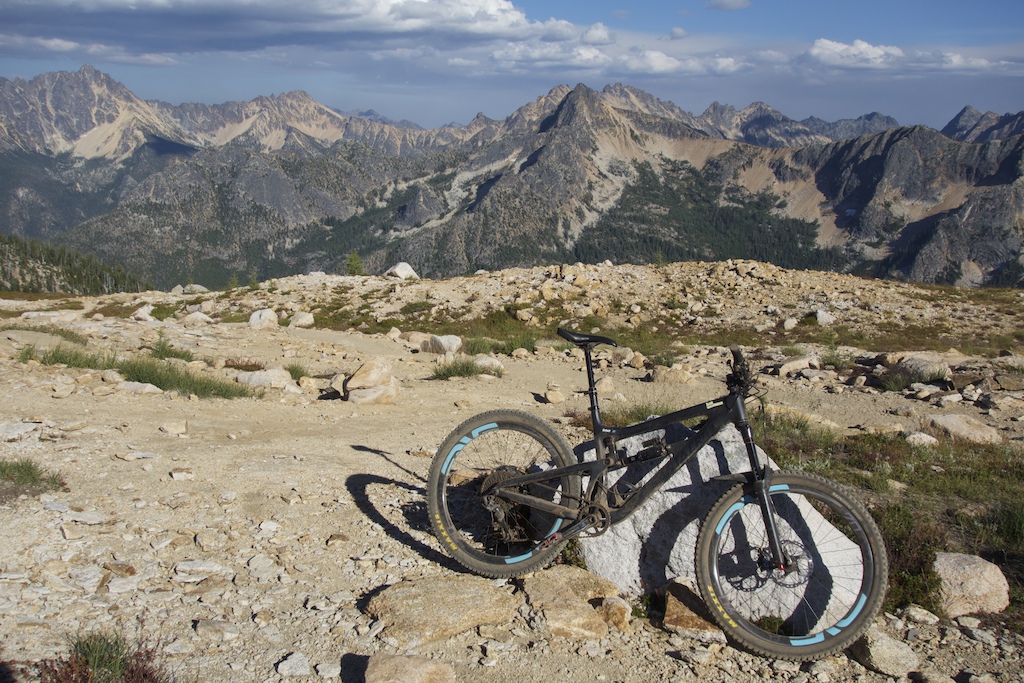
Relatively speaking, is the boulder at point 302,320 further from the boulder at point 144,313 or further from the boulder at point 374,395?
the boulder at point 374,395

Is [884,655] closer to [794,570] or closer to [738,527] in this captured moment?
[794,570]

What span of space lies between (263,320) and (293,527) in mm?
20185

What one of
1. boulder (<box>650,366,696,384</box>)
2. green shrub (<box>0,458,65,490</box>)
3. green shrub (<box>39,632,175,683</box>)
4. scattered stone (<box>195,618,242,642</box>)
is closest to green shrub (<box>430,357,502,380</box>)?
boulder (<box>650,366,696,384</box>)

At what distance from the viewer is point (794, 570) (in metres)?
4.54

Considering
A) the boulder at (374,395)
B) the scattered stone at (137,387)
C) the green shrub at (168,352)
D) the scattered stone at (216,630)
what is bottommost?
the green shrub at (168,352)

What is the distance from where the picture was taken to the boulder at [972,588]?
5.01m

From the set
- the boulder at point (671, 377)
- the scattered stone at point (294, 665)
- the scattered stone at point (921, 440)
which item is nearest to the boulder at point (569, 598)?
the scattered stone at point (294, 665)

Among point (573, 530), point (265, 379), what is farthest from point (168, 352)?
point (573, 530)

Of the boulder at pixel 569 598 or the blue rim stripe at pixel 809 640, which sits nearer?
the blue rim stripe at pixel 809 640

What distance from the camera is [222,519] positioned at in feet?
19.7

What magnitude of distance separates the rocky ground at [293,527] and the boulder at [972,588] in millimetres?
214

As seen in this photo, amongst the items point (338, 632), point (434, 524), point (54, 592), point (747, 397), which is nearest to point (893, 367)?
point (747, 397)

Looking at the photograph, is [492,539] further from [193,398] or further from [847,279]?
[847,279]

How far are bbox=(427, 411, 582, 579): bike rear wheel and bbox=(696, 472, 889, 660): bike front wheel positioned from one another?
1.23 meters
